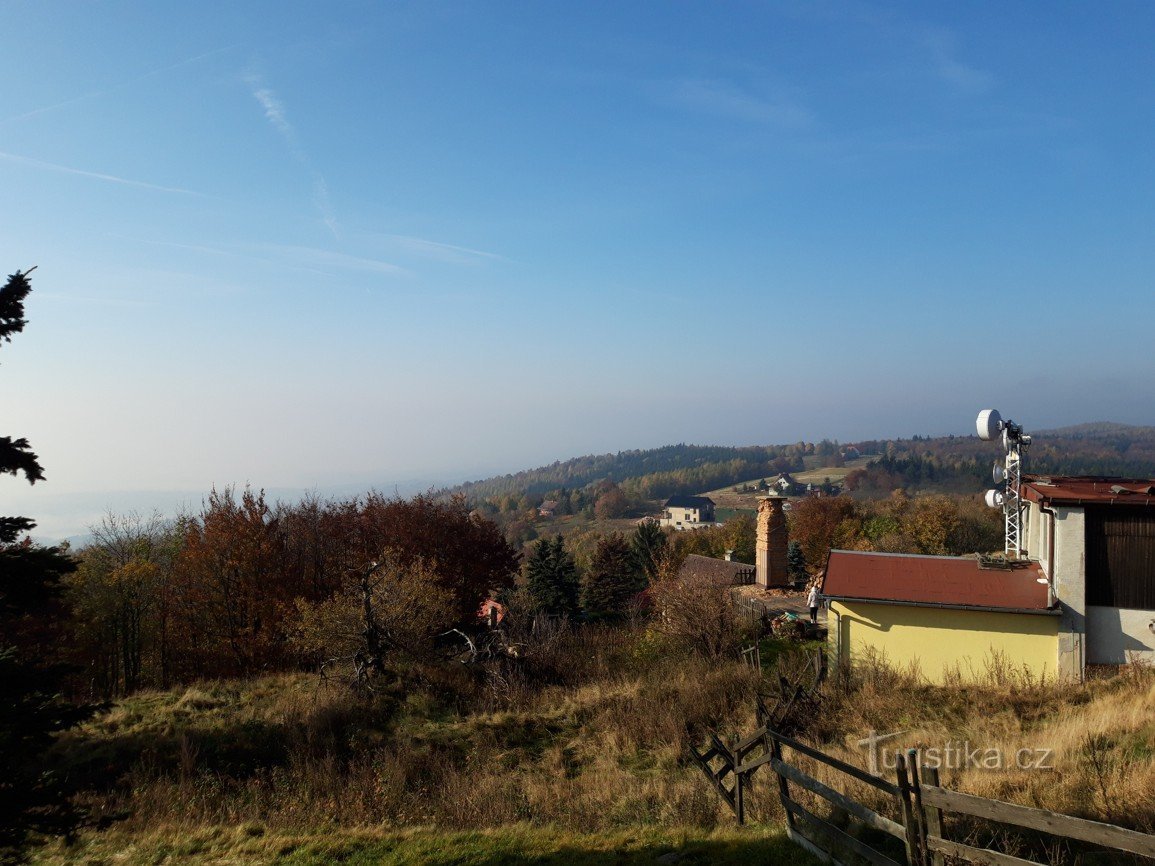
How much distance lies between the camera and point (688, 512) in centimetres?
11156

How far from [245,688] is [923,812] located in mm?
16233

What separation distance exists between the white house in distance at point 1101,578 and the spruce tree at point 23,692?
1620 cm

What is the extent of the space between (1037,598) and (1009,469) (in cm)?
350

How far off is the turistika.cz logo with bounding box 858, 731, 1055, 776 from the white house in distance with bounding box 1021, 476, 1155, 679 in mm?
5654

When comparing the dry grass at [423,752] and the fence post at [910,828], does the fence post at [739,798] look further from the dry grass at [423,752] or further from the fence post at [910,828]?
the fence post at [910,828]

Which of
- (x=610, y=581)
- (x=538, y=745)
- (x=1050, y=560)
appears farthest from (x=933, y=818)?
(x=610, y=581)

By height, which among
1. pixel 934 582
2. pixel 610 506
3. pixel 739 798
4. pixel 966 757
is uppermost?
pixel 934 582

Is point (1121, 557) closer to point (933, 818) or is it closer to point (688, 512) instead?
point (933, 818)

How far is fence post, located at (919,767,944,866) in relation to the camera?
5.14 m

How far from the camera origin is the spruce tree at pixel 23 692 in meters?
5.32

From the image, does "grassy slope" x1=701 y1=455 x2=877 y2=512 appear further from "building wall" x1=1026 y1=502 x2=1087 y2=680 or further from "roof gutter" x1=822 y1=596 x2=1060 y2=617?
"building wall" x1=1026 y1=502 x2=1087 y2=680

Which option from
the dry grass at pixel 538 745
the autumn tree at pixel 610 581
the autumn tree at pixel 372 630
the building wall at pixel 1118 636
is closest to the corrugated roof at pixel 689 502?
the autumn tree at pixel 610 581

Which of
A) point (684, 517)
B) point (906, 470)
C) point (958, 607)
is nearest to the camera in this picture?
point (958, 607)

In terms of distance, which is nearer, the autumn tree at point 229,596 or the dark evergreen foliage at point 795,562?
the autumn tree at point 229,596
